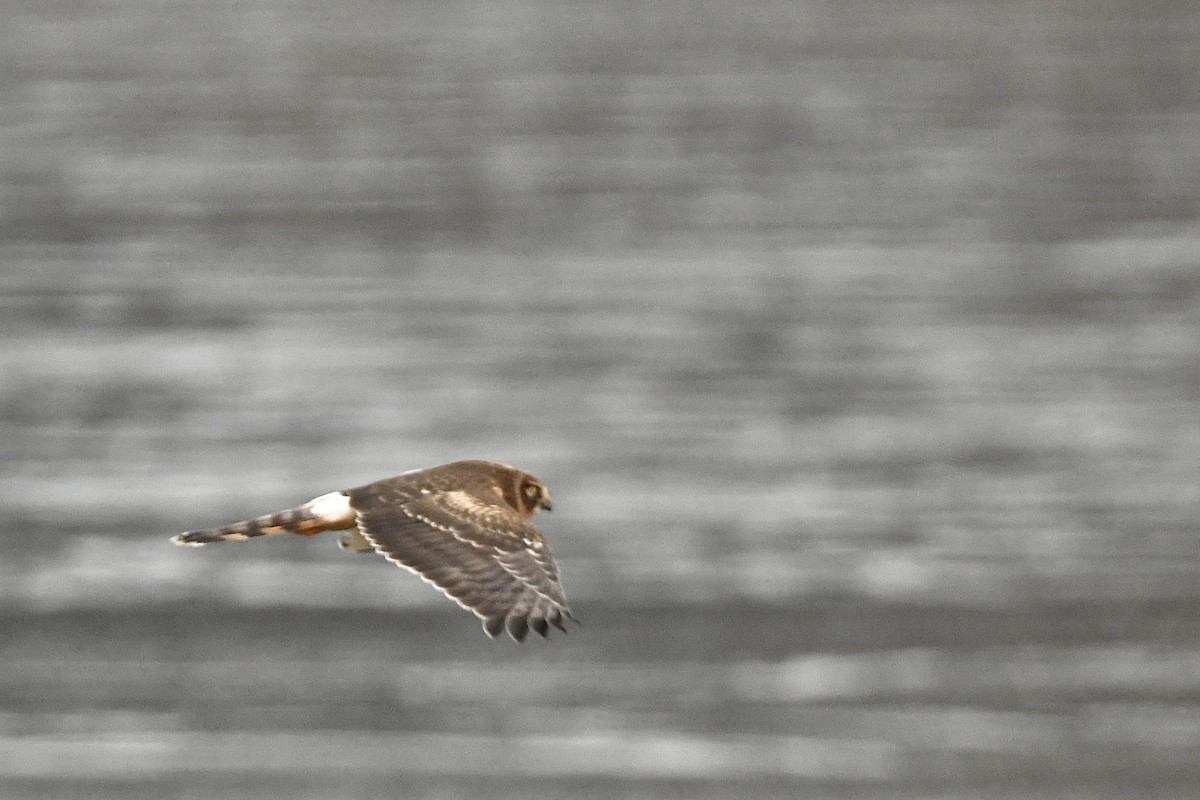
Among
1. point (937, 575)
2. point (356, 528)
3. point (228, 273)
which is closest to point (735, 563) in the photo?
point (937, 575)

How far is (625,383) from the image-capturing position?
498 cm

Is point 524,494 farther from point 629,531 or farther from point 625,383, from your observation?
point 625,383

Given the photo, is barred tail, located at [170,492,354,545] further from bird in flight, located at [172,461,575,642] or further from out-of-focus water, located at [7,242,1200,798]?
out-of-focus water, located at [7,242,1200,798]

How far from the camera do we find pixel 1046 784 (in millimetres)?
4211

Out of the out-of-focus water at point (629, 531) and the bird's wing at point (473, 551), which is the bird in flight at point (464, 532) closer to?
the bird's wing at point (473, 551)

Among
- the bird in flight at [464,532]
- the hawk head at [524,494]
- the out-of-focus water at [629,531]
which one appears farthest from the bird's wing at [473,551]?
the out-of-focus water at [629,531]

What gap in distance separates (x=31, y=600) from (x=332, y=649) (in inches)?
26.8

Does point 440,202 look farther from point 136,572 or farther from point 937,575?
point 937,575

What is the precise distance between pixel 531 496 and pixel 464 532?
1.36 ft

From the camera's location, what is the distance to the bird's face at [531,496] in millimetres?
3943

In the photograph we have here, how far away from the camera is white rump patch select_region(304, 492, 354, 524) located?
3807 millimetres

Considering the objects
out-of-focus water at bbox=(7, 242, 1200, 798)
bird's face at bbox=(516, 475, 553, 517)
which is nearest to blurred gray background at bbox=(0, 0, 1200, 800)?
out-of-focus water at bbox=(7, 242, 1200, 798)

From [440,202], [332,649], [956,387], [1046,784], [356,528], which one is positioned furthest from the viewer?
[440,202]

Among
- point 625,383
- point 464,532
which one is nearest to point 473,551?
point 464,532
